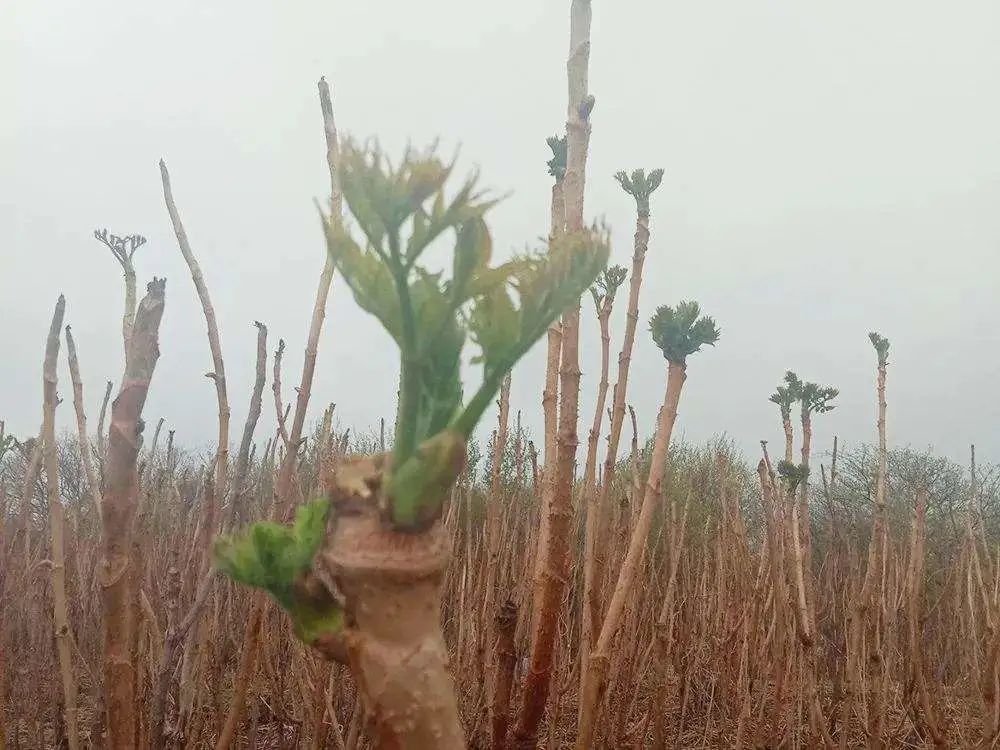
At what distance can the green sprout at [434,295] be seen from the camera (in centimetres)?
45

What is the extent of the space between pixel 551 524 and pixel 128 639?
55cm

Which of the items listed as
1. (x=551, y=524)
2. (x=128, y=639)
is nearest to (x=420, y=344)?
(x=128, y=639)

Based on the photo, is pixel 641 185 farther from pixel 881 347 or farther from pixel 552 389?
pixel 881 347

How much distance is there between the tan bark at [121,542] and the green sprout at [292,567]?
32cm

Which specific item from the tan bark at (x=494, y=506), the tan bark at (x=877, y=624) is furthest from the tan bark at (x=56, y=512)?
the tan bark at (x=877, y=624)

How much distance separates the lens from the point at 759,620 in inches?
109

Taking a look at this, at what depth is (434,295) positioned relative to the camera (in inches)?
18.7

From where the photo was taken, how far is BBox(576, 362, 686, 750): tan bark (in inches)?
37.4

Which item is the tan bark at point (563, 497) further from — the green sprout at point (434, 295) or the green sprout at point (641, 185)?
the green sprout at point (434, 295)

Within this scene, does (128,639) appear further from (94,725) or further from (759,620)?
(759,620)

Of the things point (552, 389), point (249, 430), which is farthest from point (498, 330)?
point (249, 430)

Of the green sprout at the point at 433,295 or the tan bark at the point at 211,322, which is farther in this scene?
the tan bark at the point at 211,322

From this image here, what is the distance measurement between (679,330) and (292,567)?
1.88 ft

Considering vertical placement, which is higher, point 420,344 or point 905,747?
point 420,344
